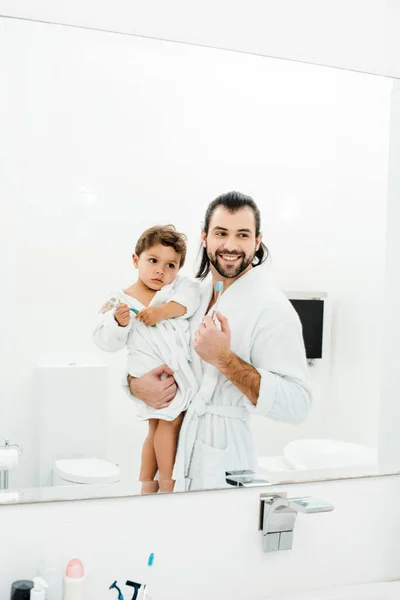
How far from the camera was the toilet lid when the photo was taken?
1.41m

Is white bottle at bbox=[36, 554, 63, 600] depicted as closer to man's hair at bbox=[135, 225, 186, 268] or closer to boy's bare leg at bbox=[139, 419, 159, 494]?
boy's bare leg at bbox=[139, 419, 159, 494]

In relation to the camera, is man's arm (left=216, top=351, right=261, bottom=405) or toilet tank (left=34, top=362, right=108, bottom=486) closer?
toilet tank (left=34, top=362, right=108, bottom=486)

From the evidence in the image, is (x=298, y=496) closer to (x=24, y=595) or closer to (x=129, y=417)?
(x=129, y=417)

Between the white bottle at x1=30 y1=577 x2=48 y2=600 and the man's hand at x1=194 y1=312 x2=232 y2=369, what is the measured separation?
558 mm

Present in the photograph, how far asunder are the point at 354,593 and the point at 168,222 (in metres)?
0.97

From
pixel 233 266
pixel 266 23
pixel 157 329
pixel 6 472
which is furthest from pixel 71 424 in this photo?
pixel 266 23

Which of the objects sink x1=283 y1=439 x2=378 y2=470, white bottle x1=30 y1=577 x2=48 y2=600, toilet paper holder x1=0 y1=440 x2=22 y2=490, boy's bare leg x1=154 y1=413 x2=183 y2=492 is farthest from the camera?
sink x1=283 y1=439 x2=378 y2=470

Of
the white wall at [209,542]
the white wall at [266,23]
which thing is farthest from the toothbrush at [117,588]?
the white wall at [266,23]

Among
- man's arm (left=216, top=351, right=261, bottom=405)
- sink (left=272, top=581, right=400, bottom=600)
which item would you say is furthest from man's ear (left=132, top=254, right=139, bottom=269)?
sink (left=272, top=581, right=400, bottom=600)

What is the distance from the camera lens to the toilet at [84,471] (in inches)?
55.5

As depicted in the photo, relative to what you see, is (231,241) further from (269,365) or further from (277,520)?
(277,520)

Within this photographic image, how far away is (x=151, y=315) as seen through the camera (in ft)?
4.83

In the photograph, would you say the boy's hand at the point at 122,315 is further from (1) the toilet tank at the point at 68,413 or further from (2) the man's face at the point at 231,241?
(2) the man's face at the point at 231,241

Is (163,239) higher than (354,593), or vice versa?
(163,239)
